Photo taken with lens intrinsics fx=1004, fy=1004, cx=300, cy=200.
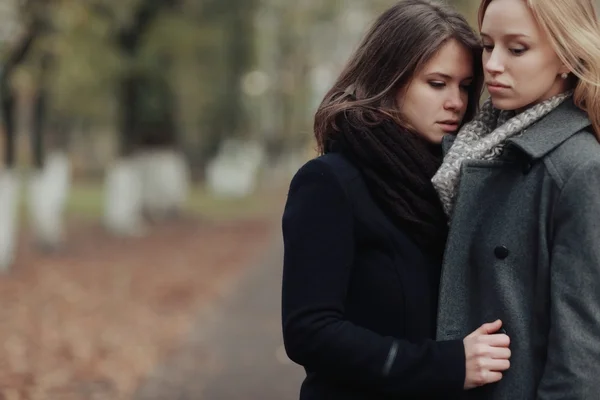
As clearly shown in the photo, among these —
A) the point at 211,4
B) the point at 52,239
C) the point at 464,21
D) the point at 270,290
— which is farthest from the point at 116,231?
the point at 464,21

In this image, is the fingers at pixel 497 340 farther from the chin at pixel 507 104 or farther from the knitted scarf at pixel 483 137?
the chin at pixel 507 104

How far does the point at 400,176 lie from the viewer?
2418 mm

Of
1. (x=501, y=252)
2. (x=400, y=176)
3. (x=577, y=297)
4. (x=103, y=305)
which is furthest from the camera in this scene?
(x=103, y=305)

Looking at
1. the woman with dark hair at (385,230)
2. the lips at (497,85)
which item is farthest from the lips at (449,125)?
the lips at (497,85)

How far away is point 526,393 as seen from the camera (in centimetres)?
227

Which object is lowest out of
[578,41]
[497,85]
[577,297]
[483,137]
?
[577,297]

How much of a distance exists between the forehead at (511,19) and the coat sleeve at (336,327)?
524mm

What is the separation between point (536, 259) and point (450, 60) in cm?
56

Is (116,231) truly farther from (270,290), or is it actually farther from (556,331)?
(556,331)

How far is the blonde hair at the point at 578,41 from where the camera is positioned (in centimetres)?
221

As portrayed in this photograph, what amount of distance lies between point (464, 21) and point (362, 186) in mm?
522

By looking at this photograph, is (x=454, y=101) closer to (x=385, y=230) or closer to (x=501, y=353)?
(x=385, y=230)

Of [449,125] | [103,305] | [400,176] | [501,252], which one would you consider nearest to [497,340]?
[501,252]

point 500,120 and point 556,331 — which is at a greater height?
point 500,120
